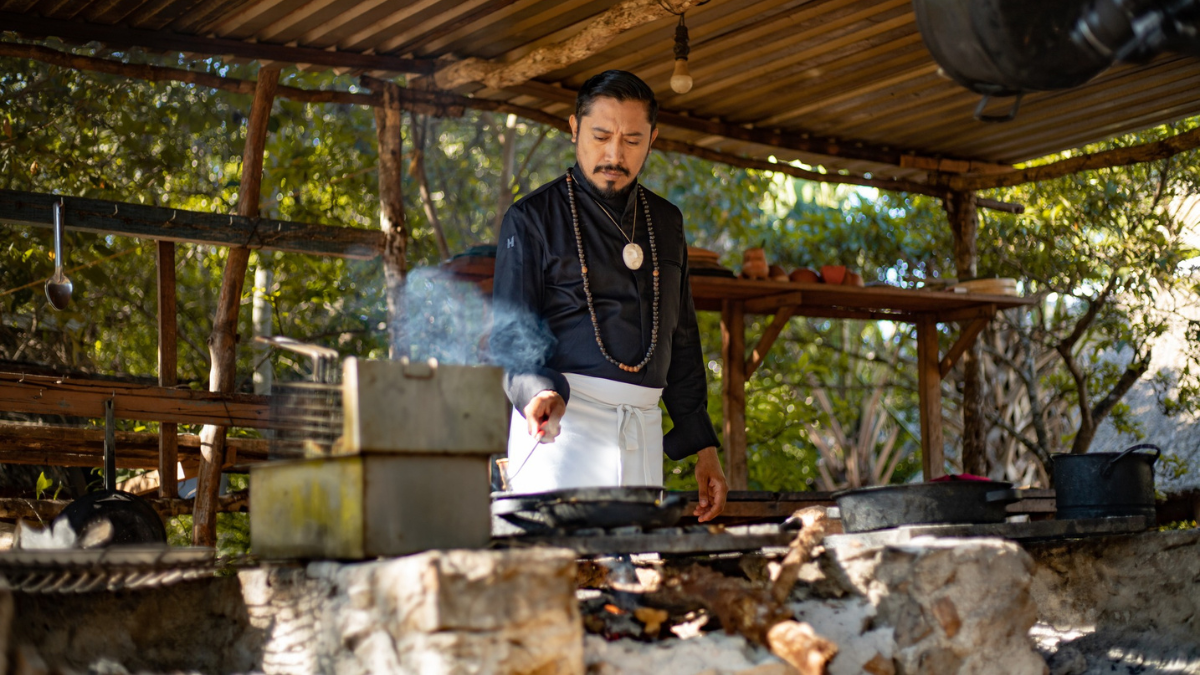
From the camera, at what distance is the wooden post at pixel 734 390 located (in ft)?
22.8

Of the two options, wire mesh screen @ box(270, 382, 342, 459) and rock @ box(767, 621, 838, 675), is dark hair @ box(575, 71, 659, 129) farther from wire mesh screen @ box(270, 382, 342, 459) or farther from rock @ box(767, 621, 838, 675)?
rock @ box(767, 621, 838, 675)

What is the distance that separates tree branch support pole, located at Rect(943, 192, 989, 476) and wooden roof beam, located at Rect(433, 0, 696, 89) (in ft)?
11.7

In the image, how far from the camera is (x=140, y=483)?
22.9 feet

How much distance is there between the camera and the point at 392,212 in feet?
18.8

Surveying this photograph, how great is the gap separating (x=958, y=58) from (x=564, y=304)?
1.39 meters

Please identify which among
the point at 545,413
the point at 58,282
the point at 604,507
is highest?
the point at 58,282

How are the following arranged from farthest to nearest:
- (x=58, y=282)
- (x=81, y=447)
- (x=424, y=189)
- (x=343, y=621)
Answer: (x=424, y=189), (x=81, y=447), (x=58, y=282), (x=343, y=621)

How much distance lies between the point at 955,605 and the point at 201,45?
409 centimetres

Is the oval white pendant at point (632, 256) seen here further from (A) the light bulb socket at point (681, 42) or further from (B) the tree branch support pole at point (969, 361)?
(B) the tree branch support pole at point (969, 361)

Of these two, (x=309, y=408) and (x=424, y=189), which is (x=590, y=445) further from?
(x=424, y=189)

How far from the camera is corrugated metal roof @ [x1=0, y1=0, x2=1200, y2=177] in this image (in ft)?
16.4

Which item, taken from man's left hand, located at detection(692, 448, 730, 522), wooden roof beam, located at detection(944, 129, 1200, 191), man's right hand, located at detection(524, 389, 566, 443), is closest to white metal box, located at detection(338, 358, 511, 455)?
man's right hand, located at detection(524, 389, 566, 443)

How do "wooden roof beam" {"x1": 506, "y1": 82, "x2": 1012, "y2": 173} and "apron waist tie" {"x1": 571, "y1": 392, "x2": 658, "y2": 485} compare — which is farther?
"wooden roof beam" {"x1": 506, "y1": 82, "x2": 1012, "y2": 173}

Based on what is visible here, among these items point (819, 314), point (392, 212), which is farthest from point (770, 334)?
point (392, 212)
